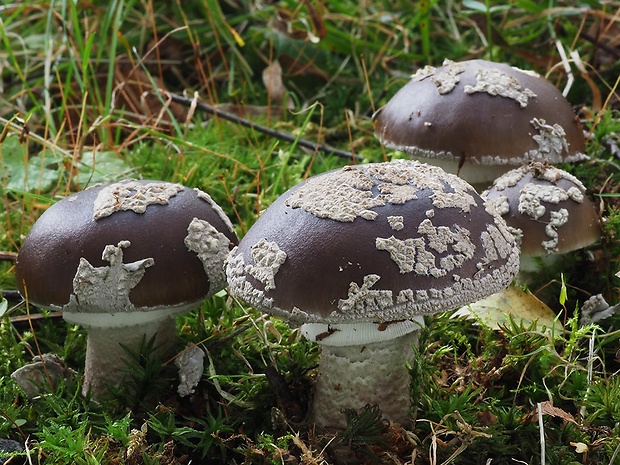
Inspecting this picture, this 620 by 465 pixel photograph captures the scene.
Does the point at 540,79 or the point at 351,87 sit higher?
the point at 540,79

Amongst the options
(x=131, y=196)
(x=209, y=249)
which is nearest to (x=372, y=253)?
(x=209, y=249)

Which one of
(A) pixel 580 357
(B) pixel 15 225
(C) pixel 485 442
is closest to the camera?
(C) pixel 485 442

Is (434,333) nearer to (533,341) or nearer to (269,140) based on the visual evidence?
(533,341)

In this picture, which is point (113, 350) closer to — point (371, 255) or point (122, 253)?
point (122, 253)

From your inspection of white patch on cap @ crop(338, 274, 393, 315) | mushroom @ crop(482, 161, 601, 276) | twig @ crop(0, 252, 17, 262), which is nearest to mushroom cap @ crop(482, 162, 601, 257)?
mushroom @ crop(482, 161, 601, 276)

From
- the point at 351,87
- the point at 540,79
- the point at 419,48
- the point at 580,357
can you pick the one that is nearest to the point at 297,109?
the point at 351,87

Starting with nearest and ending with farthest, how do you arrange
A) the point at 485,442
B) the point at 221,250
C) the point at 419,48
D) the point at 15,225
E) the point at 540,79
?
the point at 485,442
the point at 221,250
the point at 540,79
the point at 15,225
the point at 419,48

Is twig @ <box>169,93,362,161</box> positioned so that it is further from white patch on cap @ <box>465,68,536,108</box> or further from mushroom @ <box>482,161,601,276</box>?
mushroom @ <box>482,161,601,276</box>

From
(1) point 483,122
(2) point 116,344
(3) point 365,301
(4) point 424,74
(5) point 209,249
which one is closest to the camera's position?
(3) point 365,301
